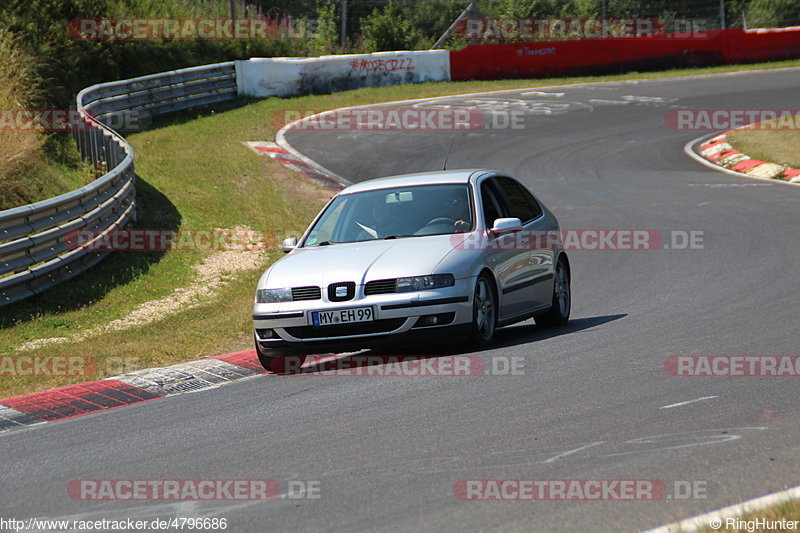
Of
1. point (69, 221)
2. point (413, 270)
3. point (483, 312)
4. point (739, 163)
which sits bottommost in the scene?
point (739, 163)

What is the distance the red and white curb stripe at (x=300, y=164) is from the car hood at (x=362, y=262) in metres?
12.9

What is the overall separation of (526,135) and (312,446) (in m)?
23.8

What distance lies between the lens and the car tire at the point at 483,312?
8.36m

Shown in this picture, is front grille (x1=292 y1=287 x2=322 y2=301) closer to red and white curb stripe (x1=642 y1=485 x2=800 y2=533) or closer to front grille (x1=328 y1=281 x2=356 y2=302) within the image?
front grille (x1=328 y1=281 x2=356 y2=302)

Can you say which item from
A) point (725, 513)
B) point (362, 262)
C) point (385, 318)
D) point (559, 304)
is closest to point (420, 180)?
point (362, 262)

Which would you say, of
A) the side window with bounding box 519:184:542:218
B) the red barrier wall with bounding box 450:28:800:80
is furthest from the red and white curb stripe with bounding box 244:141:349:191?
the red barrier wall with bounding box 450:28:800:80

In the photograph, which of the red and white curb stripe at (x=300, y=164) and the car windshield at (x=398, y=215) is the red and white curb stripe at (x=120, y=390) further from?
the red and white curb stripe at (x=300, y=164)

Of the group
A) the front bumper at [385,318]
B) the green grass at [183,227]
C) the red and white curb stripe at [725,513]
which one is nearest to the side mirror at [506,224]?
the front bumper at [385,318]

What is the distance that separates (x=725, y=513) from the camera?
13.5 ft

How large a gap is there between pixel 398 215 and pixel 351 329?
5.14 ft

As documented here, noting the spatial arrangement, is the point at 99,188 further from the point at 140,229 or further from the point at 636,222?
the point at 636,222

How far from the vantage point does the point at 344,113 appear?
1227 inches

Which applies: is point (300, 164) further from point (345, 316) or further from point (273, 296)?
point (345, 316)

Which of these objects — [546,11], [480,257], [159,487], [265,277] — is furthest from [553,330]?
[546,11]
